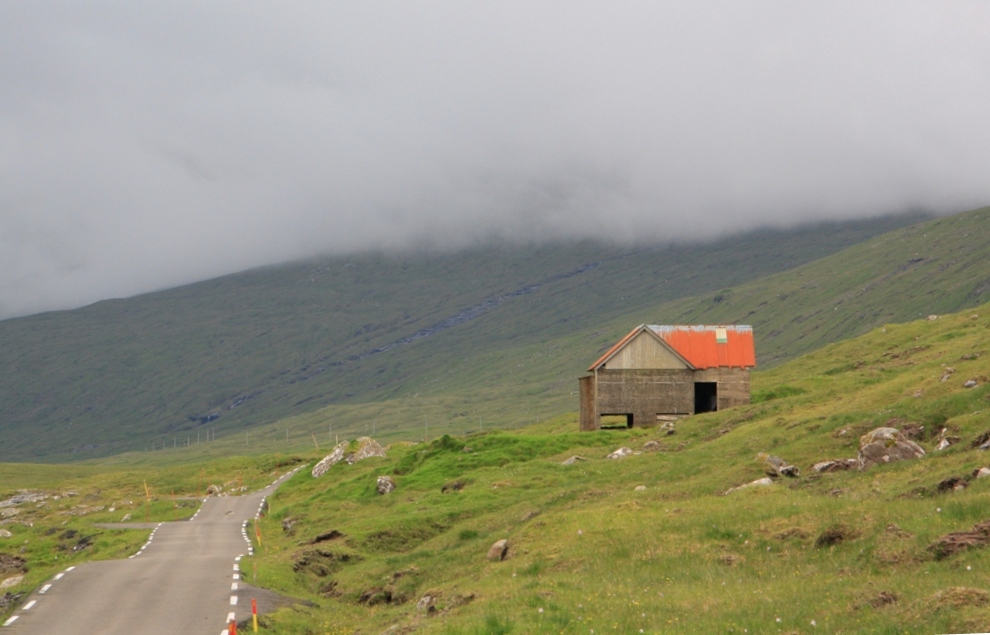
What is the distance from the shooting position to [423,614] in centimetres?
3444

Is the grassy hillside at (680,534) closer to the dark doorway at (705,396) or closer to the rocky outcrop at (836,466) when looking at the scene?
the rocky outcrop at (836,466)

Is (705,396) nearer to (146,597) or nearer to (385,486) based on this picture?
(385,486)

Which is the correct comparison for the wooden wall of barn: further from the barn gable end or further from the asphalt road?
the asphalt road

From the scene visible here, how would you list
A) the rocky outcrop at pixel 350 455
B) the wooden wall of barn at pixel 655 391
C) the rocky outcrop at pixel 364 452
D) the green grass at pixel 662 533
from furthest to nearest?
the rocky outcrop at pixel 350 455
the rocky outcrop at pixel 364 452
the wooden wall of barn at pixel 655 391
the green grass at pixel 662 533

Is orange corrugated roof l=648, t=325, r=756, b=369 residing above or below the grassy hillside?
above

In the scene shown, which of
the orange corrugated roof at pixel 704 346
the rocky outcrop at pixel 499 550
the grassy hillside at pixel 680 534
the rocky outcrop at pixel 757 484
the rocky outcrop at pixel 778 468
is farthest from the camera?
the orange corrugated roof at pixel 704 346

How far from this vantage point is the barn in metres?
93.9

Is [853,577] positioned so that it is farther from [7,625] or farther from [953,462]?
[7,625]

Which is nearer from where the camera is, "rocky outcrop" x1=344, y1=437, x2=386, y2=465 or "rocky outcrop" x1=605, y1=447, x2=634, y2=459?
"rocky outcrop" x1=605, y1=447, x2=634, y2=459

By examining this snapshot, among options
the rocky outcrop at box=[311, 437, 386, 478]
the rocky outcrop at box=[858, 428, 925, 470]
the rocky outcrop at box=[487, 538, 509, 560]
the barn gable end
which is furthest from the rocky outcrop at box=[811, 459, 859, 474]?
the rocky outcrop at box=[311, 437, 386, 478]

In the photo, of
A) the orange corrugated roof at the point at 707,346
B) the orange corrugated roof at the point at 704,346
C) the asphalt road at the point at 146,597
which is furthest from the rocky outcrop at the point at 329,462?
the asphalt road at the point at 146,597

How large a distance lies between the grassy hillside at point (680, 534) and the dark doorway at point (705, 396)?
16.9m

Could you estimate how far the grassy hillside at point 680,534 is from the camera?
2591cm

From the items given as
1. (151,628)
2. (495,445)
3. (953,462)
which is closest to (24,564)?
(495,445)
